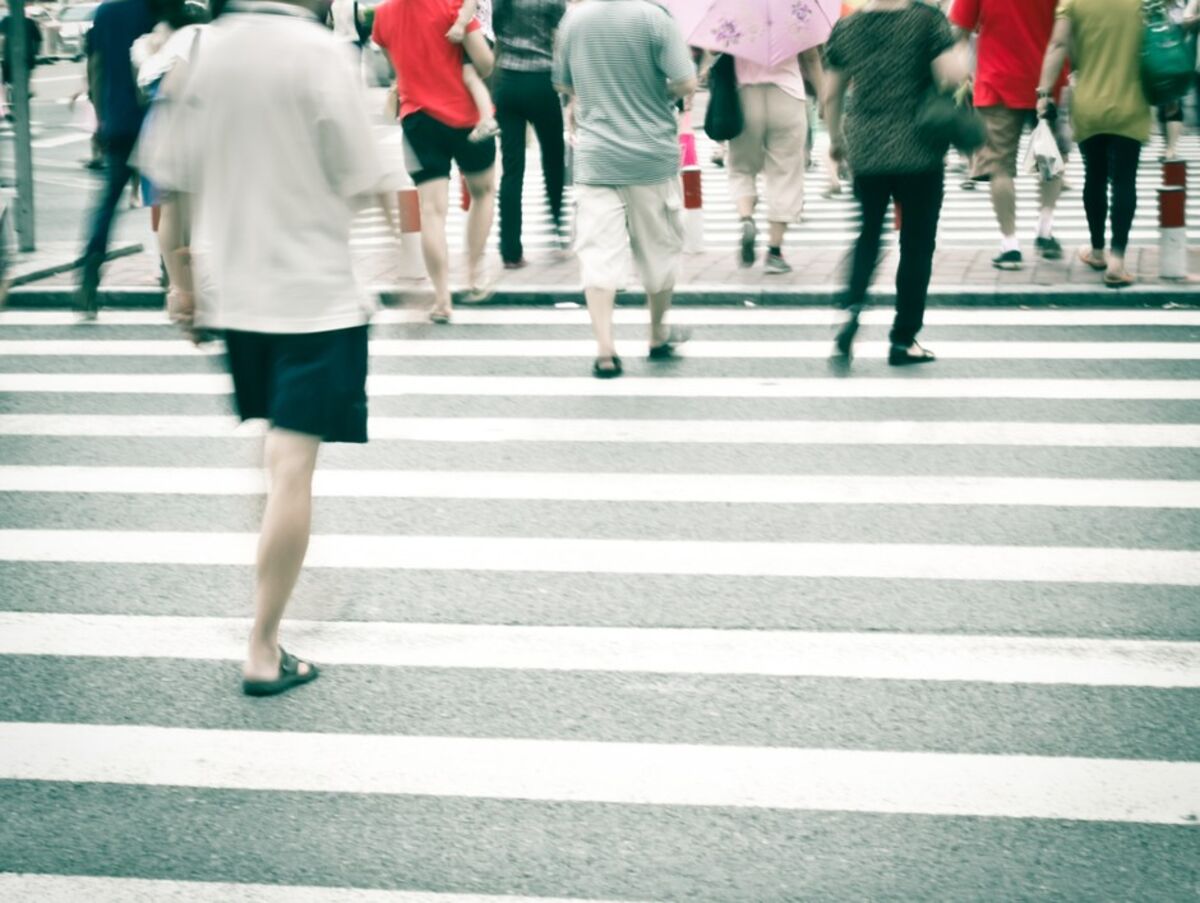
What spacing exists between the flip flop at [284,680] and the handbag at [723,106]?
20.6 feet

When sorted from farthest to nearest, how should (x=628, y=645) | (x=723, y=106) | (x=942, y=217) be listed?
(x=942, y=217), (x=723, y=106), (x=628, y=645)

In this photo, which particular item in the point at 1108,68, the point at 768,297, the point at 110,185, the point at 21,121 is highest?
the point at 1108,68

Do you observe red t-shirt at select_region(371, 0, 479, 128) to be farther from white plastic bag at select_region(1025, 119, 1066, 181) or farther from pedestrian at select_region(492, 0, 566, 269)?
white plastic bag at select_region(1025, 119, 1066, 181)

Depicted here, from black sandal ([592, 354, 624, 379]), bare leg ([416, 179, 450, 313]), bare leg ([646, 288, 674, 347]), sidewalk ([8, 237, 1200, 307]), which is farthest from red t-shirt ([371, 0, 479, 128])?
black sandal ([592, 354, 624, 379])

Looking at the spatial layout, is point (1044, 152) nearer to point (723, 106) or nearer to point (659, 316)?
point (723, 106)

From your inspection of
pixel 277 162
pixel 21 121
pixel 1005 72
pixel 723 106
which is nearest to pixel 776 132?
pixel 723 106

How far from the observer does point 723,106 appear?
1041 cm

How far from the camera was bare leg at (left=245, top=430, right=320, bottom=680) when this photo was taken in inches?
181

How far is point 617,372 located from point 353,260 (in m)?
3.95

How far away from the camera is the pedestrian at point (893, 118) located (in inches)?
310

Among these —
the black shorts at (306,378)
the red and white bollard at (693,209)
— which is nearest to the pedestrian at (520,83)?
the red and white bollard at (693,209)

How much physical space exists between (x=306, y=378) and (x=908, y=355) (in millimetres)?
4772

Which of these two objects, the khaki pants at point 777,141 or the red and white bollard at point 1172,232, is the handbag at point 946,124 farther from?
the khaki pants at point 777,141

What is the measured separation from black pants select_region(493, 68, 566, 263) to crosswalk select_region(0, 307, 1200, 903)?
3097 millimetres
